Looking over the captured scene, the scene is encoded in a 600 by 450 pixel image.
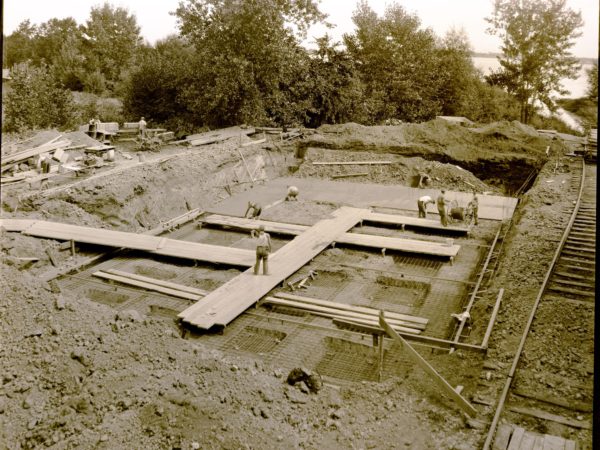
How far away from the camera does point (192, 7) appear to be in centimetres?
2358

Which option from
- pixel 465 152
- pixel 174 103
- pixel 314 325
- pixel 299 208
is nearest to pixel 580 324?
pixel 314 325

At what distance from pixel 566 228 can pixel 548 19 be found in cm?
1738

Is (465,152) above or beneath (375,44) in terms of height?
beneath

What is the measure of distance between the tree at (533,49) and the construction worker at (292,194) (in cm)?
1500

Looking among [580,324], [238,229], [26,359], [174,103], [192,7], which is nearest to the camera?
[26,359]

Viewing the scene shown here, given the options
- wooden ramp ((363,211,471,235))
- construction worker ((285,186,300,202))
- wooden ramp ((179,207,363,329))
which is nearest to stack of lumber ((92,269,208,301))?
wooden ramp ((179,207,363,329))

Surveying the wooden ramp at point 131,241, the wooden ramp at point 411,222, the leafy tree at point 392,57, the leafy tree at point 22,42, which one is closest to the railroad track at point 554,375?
the wooden ramp at point 411,222

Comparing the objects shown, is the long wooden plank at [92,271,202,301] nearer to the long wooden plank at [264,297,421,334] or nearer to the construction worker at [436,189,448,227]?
the long wooden plank at [264,297,421,334]

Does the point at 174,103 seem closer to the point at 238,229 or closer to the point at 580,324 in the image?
the point at 238,229

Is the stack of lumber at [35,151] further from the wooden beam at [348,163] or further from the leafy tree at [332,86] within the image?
the leafy tree at [332,86]

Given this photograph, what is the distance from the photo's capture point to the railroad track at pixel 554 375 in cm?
555

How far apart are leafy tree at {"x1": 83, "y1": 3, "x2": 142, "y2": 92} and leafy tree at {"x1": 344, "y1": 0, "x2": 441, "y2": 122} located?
1352cm

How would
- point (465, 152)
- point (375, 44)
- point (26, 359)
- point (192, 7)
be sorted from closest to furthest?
point (26, 359), point (465, 152), point (192, 7), point (375, 44)

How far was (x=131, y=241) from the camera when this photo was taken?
39.5 feet
